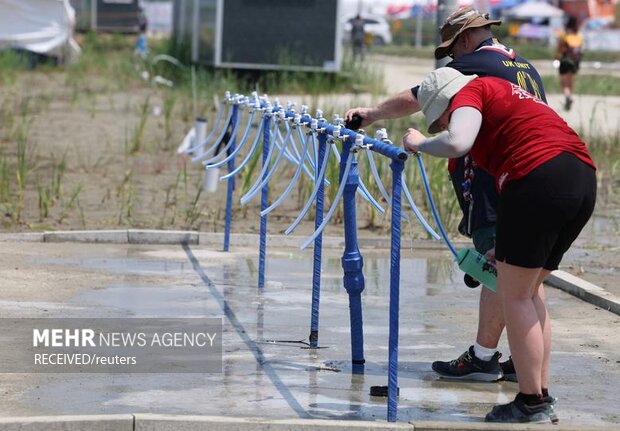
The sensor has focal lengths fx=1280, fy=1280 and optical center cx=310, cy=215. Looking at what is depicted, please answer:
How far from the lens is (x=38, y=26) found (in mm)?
29203

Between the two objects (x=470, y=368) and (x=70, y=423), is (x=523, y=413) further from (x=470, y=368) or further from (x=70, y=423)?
(x=70, y=423)

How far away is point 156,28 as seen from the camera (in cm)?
6775

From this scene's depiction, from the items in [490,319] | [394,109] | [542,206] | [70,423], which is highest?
[394,109]

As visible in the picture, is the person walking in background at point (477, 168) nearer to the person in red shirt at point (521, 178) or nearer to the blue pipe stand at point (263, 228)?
the person in red shirt at point (521, 178)

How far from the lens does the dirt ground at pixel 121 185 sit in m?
11.0

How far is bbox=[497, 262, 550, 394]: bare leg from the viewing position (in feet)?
18.2

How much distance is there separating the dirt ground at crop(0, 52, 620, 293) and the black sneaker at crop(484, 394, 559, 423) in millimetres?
2514

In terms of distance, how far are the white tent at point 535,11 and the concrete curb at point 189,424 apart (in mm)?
57893

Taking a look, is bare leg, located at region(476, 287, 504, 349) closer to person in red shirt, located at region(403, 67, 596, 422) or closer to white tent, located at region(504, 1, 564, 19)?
person in red shirt, located at region(403, 67, 596, 422)

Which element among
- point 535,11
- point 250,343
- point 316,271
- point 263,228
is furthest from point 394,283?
point 535,11

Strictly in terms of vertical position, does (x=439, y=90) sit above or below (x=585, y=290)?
above

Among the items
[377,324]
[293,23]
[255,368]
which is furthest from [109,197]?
[293,23]

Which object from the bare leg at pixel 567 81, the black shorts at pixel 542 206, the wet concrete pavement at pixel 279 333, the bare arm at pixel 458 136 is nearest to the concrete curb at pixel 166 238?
the wet concrete pavement at pixel 279 333

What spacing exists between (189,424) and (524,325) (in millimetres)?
1502
